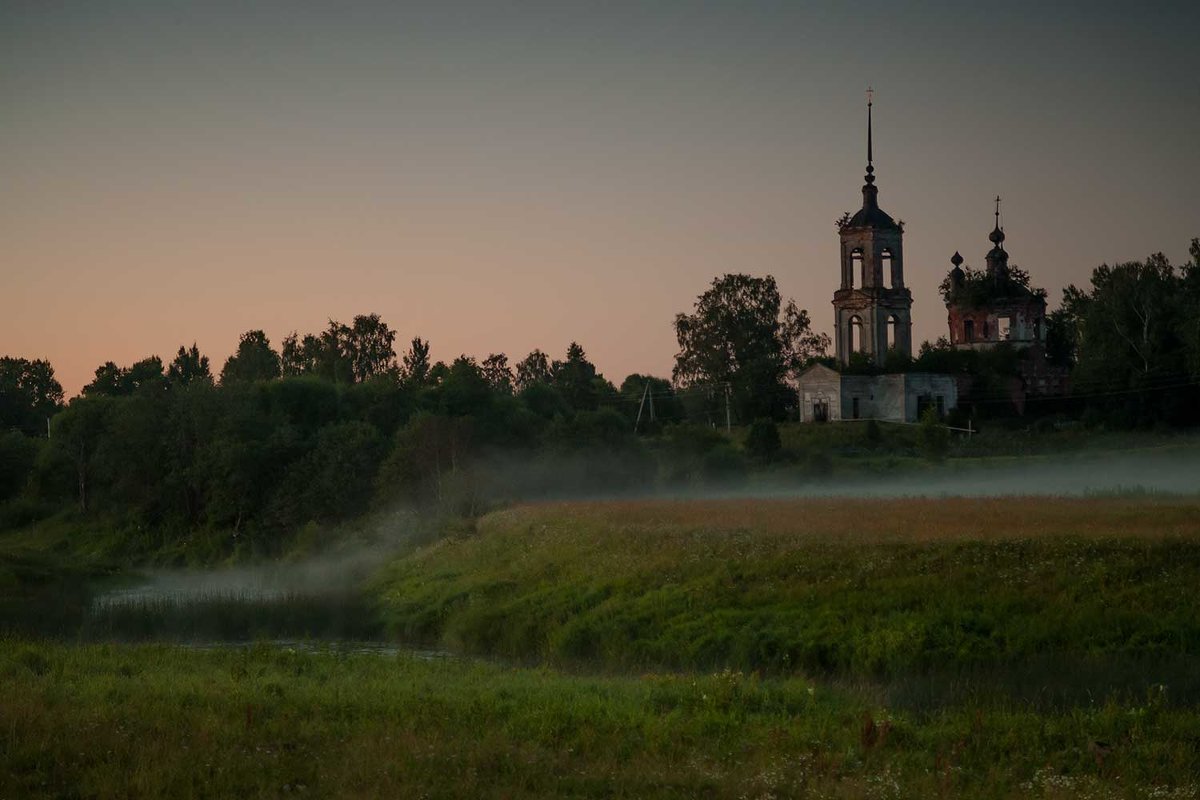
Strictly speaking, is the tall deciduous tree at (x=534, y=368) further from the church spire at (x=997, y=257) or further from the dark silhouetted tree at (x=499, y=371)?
the church spire at (x=997, y=257)

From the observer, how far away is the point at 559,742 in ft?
61.9

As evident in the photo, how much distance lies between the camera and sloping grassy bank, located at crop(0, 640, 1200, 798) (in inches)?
647

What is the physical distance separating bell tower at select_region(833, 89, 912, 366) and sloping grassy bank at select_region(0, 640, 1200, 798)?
267 feet

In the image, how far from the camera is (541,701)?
71.2 feet

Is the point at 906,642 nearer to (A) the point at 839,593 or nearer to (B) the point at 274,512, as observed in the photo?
(A) the point at 839,593

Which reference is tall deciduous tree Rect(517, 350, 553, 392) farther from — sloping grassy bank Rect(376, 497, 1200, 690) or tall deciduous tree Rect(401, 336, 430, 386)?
sloping grassy bank Rect(376, 497, 1200, 690)

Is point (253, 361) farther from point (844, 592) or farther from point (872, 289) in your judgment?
point (844, 592)

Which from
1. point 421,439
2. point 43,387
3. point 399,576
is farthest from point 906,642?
point 43,387

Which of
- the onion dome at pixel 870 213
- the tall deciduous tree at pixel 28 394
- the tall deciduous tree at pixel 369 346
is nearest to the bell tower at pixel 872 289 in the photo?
the onion dome at pixel 870 213

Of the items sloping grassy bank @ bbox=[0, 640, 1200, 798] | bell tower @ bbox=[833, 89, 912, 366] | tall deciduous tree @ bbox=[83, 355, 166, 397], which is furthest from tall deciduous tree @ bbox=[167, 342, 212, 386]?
sloping grassy bank @ bbox=[0, 640, 1200, 798]

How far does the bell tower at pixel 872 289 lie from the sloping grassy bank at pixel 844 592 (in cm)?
5844

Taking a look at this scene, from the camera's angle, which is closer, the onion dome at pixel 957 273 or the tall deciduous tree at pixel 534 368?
the onion dome at pixel 957 273

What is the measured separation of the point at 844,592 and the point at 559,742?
13.2m

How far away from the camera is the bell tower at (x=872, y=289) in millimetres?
101188
